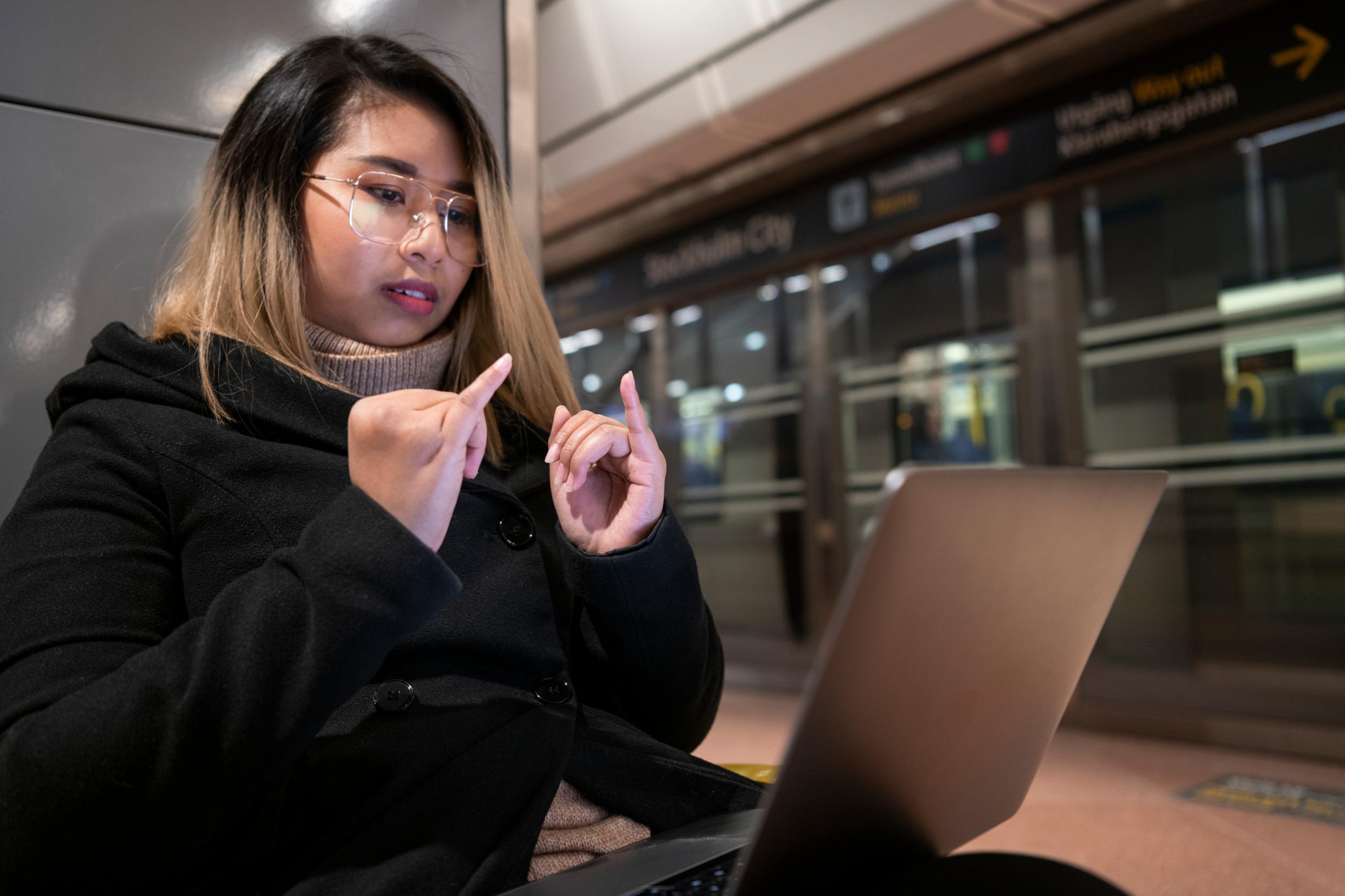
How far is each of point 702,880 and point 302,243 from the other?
891mm

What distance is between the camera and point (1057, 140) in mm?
4438

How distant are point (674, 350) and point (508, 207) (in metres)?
5.40

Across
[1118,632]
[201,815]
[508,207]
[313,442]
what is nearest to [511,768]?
Answer: [201,815]

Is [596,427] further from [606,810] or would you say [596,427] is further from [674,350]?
[674,350]

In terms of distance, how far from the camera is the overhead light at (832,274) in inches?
224

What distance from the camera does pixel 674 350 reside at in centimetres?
675

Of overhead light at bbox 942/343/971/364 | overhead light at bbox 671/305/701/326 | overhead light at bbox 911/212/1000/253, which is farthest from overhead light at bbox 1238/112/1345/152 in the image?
overhead light at bbox 671/305/701/326

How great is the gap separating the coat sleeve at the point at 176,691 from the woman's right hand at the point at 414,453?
2cm

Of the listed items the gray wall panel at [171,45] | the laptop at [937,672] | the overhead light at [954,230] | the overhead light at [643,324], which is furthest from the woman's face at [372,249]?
the overhead light at [643,324]

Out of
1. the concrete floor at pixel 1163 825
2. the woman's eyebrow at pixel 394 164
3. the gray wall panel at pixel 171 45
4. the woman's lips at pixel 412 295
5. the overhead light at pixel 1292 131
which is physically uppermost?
the overhead light at pixel 1292 131

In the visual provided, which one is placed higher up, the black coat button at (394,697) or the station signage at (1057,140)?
the station signage at (1057,140)

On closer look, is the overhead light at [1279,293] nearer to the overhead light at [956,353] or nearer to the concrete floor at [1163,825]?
the overhead light at [956,353]

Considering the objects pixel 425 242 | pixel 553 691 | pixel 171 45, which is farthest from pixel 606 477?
pixel 171 45

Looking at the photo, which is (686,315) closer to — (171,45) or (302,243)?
(171,45)
